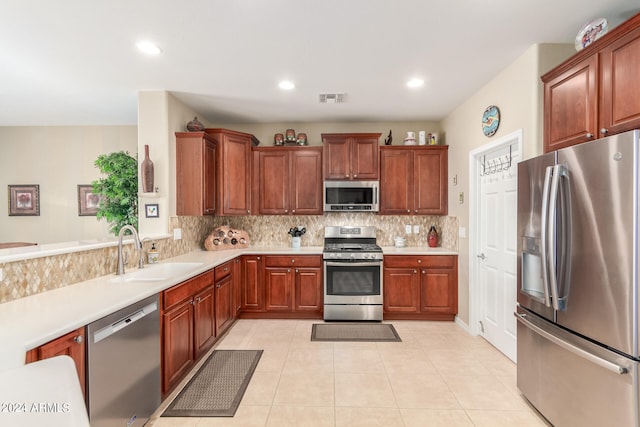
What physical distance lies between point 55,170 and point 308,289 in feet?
14.3

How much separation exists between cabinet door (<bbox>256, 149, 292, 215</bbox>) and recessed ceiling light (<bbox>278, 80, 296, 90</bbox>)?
1.19 metres

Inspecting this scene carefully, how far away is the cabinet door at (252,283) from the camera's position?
4.07 meters

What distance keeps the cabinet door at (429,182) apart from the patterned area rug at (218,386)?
282 centimetres

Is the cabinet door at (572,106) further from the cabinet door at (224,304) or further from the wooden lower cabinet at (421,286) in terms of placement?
the cabinet door at (224,304)

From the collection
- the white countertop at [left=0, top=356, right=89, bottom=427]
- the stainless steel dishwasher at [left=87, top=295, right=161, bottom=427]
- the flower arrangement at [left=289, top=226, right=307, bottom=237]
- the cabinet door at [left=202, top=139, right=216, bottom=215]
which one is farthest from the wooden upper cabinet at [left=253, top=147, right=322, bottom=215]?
the white countertop at [left=0, top=356, right=89, bottom=427]

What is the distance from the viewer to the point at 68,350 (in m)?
1.43

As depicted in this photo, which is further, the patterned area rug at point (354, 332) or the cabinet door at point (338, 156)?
the cabinet door at point (338, 156)

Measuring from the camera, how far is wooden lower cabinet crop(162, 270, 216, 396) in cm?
226

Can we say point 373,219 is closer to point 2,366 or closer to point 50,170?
point 2,366

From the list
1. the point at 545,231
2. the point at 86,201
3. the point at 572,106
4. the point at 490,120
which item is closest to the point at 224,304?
the point at 545,231

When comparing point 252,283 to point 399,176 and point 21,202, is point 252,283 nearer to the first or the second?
point 399,176

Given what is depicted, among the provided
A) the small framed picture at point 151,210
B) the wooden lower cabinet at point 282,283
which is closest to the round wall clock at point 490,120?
the wooden lower cabinet at point 282,283

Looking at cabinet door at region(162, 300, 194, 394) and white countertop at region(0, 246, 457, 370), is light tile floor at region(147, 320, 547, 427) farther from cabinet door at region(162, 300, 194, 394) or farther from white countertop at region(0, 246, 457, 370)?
white countertop at region(0, 246, 457, 370)

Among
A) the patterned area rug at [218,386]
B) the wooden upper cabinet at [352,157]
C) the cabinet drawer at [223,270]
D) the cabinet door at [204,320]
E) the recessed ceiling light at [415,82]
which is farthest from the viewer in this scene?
the wooden upper cabinet at [352,157]
